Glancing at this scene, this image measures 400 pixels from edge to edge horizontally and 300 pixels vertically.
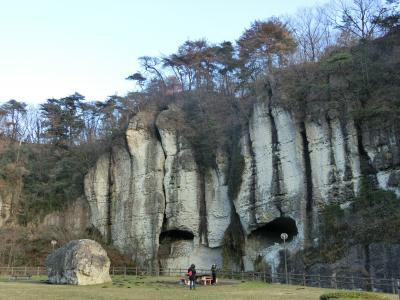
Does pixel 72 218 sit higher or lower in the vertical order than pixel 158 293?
higher

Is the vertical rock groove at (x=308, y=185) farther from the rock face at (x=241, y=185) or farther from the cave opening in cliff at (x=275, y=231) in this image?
the cave opening in cliff at (x=275, y=231)

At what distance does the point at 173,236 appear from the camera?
5041 cm

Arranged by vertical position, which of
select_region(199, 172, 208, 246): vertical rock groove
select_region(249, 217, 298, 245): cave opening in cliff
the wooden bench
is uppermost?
select_region(199, 172, 208, 246): vertical rock groove

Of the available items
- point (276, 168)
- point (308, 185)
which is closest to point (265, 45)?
point (276, 168)

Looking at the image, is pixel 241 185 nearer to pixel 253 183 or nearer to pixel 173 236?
pixel 253 183

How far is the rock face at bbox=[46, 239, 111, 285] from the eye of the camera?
31630mm

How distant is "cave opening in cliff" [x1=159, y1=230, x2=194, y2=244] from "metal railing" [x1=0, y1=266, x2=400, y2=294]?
3479mm

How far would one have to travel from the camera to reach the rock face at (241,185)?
3612cm

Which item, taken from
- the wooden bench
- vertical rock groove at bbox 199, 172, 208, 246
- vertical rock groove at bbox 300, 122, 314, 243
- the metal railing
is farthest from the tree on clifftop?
the wooden bench

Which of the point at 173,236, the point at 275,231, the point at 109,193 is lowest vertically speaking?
the point at 275,231

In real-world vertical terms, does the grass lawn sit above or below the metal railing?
below

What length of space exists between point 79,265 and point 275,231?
62.0ft

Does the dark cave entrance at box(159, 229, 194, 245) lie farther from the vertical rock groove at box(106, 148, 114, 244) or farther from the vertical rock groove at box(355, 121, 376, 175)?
the vertical rock groove at box(355, 121, 376, 175)

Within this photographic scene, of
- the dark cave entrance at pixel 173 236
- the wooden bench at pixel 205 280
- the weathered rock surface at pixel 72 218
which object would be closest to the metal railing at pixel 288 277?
the dark cave entrance at pixel 173 236
